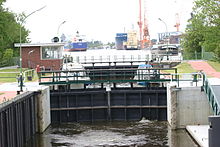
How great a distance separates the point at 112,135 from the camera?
88.9ft

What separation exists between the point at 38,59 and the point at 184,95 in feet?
92.3

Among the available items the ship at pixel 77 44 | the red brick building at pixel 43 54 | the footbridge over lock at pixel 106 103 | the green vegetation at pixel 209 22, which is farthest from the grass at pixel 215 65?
the ship at pixel 77 44

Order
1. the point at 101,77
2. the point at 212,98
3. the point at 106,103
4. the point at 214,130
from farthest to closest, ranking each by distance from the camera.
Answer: the point at 101,77
the point at 106,103
the point at 212,98
the point at 214,130

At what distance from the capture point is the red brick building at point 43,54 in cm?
5250

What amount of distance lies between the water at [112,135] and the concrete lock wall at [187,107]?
933mm

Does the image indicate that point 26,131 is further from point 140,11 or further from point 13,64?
point 140,11

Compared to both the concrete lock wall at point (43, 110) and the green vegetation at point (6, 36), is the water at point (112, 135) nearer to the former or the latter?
the concrete lock wall at point (43, 110)

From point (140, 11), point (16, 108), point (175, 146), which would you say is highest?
point (140, 11)

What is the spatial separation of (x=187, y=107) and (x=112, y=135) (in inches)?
205

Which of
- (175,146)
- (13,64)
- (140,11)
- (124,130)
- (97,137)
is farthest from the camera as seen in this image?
(140,11)

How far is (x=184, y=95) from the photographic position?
92.8 feet

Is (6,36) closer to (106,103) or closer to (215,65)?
(215,65)

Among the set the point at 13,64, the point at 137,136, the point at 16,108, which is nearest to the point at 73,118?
the point at 137,136

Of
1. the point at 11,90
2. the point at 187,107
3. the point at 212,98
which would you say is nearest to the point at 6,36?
the point at 11,90
